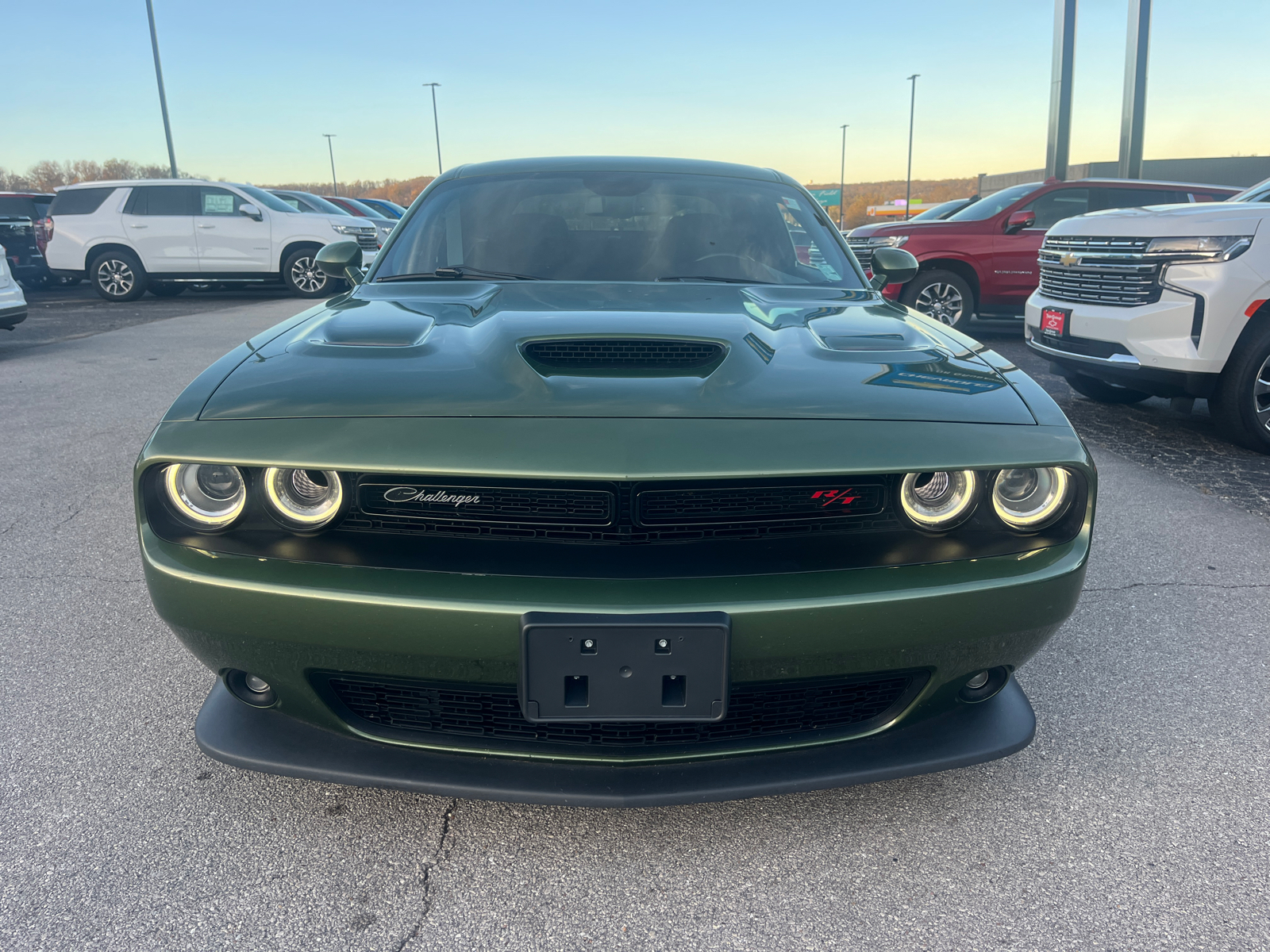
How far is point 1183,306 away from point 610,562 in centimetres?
446

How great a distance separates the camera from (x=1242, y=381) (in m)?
4.66

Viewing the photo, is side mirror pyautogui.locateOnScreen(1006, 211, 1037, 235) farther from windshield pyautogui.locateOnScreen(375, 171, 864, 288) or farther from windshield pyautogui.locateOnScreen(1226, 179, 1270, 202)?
windshield pyautogui.locateOnScreen(375, 171, 864, 288)

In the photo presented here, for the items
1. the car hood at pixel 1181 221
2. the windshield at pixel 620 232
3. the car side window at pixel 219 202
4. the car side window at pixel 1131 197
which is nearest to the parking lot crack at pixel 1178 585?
the windshield at pixel 620 232

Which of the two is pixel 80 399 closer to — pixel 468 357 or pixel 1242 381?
pixel 468 357

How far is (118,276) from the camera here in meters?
13.3

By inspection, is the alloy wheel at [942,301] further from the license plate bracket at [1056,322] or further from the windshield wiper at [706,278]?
the windshield wiper at [706,278]

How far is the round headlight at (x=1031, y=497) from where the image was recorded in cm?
165

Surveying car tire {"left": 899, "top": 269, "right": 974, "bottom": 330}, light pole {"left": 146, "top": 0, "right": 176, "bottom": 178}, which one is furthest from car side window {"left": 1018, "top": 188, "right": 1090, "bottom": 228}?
light pole {"left": 146, "top": 0, "right": 176, "bottom": 178}

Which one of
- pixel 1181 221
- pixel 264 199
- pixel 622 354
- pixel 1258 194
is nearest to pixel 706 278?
pixel 622 354

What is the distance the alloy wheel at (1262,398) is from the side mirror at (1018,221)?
476cm

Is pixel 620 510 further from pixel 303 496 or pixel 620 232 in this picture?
pixel 620 232

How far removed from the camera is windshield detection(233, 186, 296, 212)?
13.0 meters

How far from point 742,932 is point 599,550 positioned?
27.4 inches

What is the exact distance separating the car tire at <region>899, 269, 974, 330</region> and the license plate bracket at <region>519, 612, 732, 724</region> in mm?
8279
